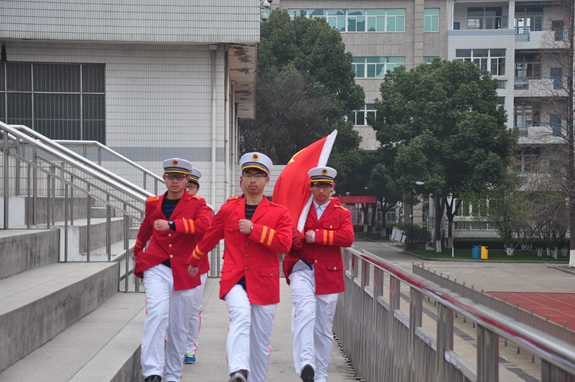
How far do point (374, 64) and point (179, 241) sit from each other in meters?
59.3

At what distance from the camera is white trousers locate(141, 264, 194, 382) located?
16.6 ft

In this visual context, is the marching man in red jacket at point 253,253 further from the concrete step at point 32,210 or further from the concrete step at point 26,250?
the concrete step at point 32,210

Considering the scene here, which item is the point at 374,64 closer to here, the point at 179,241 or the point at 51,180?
the point at 51,180

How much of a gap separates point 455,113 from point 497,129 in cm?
297

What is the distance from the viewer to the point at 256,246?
195 inches

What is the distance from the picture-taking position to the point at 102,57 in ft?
54.4

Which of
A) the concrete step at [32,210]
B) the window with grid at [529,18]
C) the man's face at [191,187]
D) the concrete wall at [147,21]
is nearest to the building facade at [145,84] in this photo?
the concrete wall at [147,21]

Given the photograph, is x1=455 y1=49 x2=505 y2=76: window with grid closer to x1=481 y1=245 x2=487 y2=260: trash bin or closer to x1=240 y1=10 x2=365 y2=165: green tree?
x1=240 y1=10 x2=365 y2=165: green tree

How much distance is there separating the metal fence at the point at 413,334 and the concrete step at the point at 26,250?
3.67 metres

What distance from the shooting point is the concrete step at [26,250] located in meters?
6.38

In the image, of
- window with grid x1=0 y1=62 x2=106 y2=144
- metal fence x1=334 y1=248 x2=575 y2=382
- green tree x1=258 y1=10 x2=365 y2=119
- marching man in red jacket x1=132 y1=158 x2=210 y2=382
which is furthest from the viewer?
green tree x1=258 y1=10 x2=365 y2=119

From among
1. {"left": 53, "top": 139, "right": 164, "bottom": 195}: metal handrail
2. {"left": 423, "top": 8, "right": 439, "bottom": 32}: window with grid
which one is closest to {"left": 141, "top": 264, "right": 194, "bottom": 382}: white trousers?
{"left": 53, "top": 139, "right": 164, "bottom": 195}: metal handrail

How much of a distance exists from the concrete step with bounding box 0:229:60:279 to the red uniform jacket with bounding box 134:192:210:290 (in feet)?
5.43

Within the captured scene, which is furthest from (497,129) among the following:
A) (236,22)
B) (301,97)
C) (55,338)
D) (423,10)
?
(55,338)
